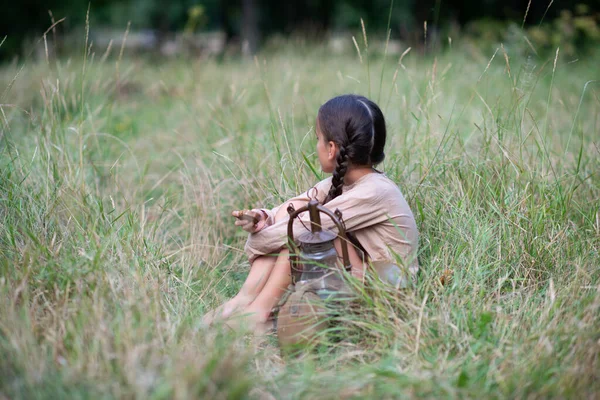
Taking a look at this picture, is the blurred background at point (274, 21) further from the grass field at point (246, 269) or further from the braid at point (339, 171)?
the braid at point (339, 171)

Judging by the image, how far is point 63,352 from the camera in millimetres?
1739

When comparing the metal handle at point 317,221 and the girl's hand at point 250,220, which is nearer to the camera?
the metal handle at point 317,221

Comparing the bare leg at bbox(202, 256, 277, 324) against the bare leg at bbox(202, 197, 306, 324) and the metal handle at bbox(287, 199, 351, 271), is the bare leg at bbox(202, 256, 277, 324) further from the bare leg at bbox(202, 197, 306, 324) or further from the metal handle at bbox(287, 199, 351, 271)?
the metal handle at bbox(287, 199, 351, 271)

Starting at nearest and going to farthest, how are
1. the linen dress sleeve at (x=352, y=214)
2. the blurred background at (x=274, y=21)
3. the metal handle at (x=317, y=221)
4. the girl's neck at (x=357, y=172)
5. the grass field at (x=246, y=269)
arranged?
the grass field at (x=246, y=269) < the metal handle at (x=317, y=221) < the linen dress sleeve at (x=352, y=214) < the girl's neck at (x=357, y=172) < the blurred background at (x=274, y=21)

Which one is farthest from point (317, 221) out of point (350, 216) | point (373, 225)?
point (373, 225)

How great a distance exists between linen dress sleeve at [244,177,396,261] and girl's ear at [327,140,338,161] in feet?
0.54

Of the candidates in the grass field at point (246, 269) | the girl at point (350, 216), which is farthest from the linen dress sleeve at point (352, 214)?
the grass field at point (246, 269)

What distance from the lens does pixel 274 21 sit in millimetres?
16078

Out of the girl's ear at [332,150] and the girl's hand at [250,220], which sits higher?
the girl's ear at [332,150]

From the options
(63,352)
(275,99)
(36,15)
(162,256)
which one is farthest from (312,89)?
(36,15)

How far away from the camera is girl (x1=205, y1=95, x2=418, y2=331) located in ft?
7.28

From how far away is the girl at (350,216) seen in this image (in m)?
2.22

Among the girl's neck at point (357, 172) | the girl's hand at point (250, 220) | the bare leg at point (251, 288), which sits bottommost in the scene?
the bare leg at point (251, 288)

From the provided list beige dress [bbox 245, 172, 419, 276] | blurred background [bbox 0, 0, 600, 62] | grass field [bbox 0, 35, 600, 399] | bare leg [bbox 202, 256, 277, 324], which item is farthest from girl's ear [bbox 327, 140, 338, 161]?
blurred background [bbox 0, 0, 600, 62]
